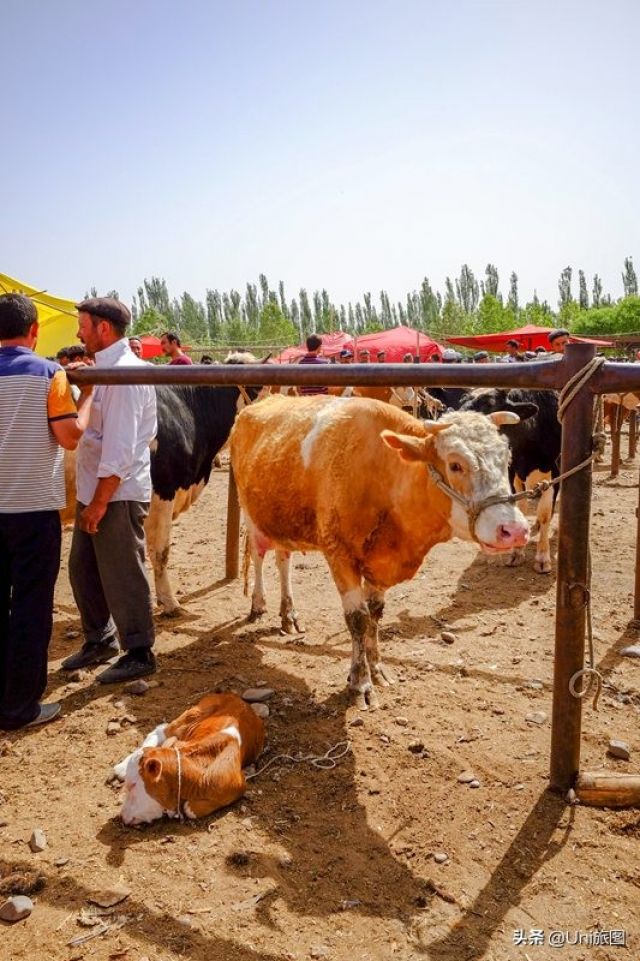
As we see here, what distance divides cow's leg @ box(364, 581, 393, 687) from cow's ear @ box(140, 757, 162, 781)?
1.77 metres

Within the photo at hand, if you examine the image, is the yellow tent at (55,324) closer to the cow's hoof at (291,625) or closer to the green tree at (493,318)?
the cow's hoof at (291,625)

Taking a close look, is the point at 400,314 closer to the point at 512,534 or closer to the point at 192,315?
the point at 192,315

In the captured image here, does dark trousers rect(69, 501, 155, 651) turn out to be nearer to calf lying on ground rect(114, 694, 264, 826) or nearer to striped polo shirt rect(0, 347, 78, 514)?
striped polo shirt rect(0, 347, 78, 514)

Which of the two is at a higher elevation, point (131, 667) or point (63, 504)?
point (63, 504)

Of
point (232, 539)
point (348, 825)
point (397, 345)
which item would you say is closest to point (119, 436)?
point (348, 825)

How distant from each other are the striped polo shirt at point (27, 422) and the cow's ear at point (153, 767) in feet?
4.73

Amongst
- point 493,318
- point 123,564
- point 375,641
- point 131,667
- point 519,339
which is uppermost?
point 493,318

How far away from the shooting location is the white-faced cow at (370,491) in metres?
3.34

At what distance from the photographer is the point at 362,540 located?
13.4 feet

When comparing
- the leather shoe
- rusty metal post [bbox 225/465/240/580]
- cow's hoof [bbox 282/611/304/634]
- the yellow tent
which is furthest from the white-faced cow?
the yellow tent

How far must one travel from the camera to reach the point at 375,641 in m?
4.33

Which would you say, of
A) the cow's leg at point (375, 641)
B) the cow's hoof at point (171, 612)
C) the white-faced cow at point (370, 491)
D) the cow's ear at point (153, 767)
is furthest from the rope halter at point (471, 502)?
the cow's hoof at point (171, 612)

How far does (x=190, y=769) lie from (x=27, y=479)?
170 cm

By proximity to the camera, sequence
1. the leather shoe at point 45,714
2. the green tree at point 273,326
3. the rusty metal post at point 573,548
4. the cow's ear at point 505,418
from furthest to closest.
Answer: the green tree at point 273,326 < the leather shoe at point 45,714 < the cow's ear at point 505,418 < the rusty metal post at point 573,548
